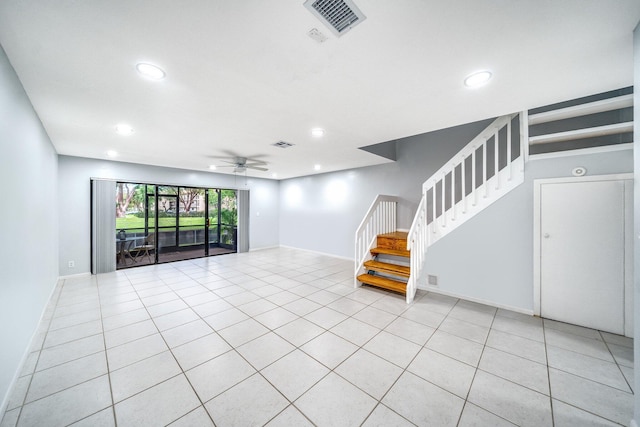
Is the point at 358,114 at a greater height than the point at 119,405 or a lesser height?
greater

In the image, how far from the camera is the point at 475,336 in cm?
267

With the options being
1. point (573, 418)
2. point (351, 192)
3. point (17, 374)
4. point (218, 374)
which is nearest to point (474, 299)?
point (573, 418)

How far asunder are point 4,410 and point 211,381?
1.39 m

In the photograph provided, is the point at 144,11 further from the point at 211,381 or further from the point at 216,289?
the point at 216,289

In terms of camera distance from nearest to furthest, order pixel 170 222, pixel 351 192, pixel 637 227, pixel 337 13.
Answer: pixel 337 13 < pixel 637 227 < pixel 351 192 < pixel 170 222

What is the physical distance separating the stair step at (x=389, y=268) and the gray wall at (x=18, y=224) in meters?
4.22

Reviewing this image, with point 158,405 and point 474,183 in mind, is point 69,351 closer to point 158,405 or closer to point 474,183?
point 158,405

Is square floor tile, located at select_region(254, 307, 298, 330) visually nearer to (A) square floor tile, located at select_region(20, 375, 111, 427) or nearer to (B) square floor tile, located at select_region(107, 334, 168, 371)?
(B) square floor tile, located at select_region(107, 334, 168, 371)

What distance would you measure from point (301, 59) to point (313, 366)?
8.61 ft

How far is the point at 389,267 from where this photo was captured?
13.7 feet

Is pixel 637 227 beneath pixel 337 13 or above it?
beneath

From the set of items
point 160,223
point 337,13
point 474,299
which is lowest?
point 474,299

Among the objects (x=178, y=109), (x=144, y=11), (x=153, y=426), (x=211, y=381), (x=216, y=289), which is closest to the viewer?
(x=144, y=11)

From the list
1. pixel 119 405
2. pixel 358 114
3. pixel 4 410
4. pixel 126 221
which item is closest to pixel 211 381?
pixel 119 405
